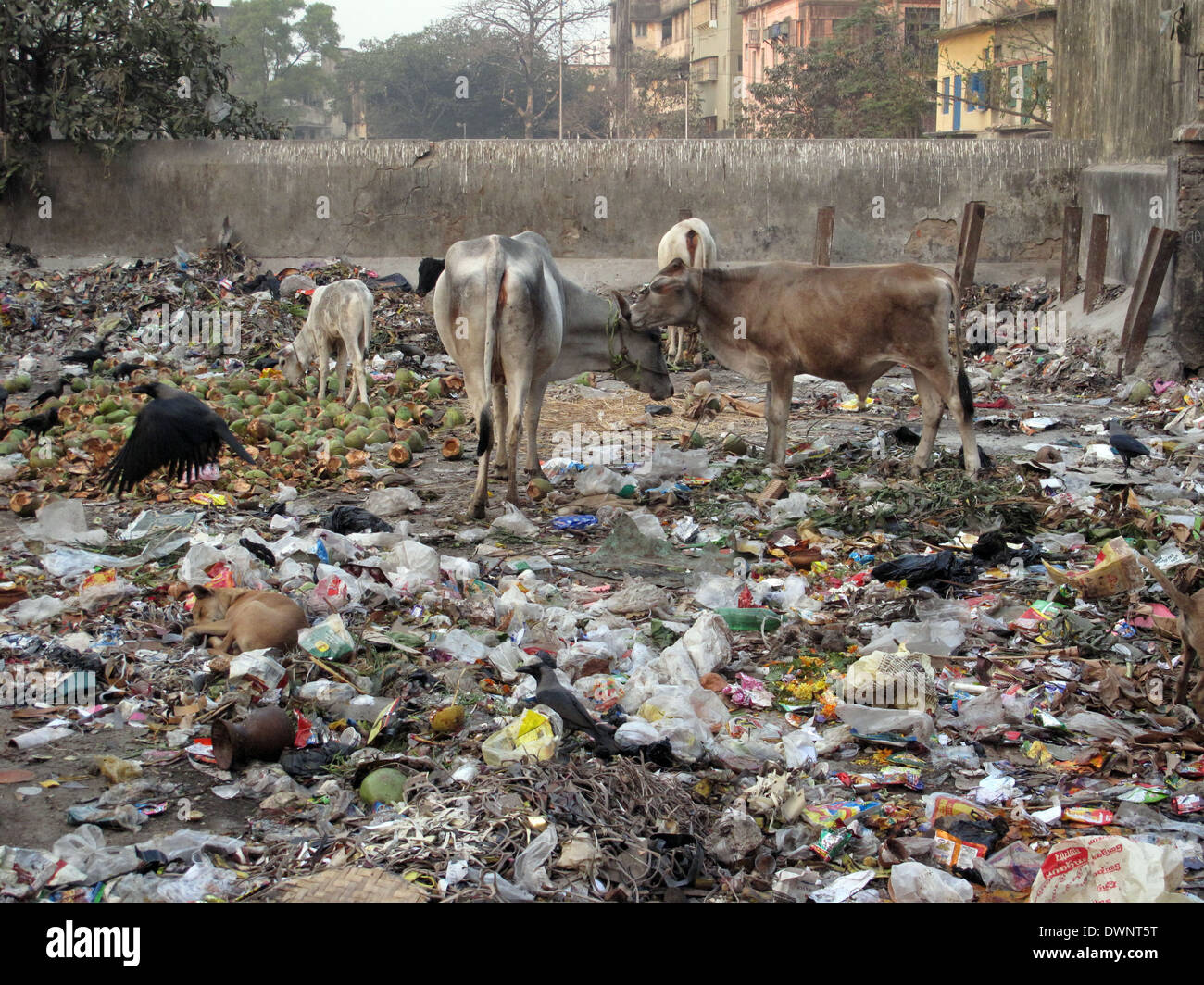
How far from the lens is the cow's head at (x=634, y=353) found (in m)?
9.02

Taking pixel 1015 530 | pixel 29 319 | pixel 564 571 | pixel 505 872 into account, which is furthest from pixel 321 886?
pixel 29 319

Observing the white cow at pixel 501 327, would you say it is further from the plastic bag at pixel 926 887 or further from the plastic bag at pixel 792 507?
the plastic bag at pixel 926 887

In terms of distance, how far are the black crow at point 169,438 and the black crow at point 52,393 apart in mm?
3879

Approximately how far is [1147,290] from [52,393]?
9810mm

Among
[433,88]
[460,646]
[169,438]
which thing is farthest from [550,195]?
[433,88]

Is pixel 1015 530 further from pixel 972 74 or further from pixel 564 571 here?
pixel 972 74

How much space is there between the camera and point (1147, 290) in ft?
37.6

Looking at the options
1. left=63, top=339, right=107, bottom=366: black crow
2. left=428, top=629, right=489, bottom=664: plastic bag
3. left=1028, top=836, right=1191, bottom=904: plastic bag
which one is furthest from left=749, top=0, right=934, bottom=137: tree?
left=1028, top=836, right=1191, bottom=904: plastic bag

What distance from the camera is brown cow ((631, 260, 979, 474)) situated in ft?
27.6

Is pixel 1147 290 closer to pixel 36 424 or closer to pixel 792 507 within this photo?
pixel 792 507

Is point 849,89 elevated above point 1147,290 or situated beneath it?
elevated above

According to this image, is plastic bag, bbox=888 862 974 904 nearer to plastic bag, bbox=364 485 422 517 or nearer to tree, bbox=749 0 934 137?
plastic bag, bbox=364 485 422 517

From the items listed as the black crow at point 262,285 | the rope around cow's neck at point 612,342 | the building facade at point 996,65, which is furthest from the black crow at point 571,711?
the building facade at point 996,65

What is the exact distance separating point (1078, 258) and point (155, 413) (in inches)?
467
